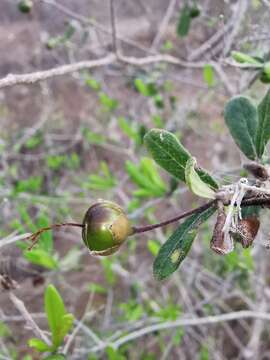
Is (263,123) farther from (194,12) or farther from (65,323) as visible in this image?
(194,12)

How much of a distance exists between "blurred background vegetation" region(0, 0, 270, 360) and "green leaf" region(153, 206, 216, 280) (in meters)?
0.30

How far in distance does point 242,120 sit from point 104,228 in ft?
1.24

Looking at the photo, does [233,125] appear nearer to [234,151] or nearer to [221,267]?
[221,267]

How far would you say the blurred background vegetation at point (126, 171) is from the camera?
1.66m

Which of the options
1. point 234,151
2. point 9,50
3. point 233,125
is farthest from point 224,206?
point 9,50

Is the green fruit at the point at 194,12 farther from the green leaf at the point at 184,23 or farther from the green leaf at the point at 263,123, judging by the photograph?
the green leaf at the point at 263,123

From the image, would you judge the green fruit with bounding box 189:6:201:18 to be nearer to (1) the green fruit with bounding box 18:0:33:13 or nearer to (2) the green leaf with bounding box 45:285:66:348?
(1) the green fruit with bounding box 18:0:33:13

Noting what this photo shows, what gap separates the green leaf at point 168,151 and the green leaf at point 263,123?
6.1 inches

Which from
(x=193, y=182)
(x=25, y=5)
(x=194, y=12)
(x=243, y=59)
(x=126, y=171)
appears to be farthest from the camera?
(x=126, y=171)

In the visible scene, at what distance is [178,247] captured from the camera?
28.2 inches

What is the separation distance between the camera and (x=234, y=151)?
3.98 m

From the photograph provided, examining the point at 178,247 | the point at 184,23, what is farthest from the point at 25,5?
the point at 178,247

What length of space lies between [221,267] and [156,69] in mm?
980

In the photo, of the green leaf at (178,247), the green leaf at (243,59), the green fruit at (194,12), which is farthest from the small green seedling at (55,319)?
the green fruit at (194,12)
